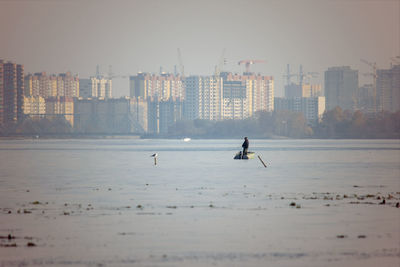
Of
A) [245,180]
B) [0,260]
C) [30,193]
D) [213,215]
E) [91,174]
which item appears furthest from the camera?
[91,174]

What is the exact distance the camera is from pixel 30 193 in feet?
142

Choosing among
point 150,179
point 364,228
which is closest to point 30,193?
point 150,179

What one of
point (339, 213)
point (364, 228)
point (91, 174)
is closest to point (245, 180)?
point (91, 174)

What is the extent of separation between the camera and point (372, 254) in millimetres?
23141

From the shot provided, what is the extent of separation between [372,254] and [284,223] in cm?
702

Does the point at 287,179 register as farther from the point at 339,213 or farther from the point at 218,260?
the point at 218,260

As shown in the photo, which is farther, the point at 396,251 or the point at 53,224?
the point at 53,224

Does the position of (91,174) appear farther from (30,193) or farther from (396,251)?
(396,251)

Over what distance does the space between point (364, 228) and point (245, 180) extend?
26793mm

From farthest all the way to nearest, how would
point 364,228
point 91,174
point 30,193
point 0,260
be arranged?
point 91,174, point 30,193, point 364,228, point 0,260

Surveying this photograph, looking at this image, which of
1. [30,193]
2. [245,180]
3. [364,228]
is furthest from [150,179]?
[364,228]

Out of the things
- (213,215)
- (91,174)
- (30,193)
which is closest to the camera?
(213,215)

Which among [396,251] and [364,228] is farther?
[364,228]

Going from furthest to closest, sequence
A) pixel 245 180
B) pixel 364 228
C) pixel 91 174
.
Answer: pixel 91 174 < pixel 245 180 < pixel 364 228
